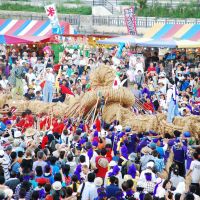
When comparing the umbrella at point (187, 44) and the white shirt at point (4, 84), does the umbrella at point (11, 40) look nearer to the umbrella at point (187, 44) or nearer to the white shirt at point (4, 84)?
the umbrella at point (187, 44)

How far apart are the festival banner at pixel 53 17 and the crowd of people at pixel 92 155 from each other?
919 centimetres

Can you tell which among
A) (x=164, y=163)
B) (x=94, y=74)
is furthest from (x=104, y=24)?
(x=164, y=163)

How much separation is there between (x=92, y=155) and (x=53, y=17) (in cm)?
1716

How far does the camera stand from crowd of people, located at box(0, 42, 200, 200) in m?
11.0

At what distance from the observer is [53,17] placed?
2955 cm

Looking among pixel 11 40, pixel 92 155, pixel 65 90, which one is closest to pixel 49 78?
pixel 65 90

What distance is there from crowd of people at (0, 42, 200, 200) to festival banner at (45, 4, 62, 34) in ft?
30.2

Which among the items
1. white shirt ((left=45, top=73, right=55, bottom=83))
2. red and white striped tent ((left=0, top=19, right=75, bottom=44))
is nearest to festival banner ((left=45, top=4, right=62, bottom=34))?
red and white striped tent ((left=0, top=19, right=75, bottom=44))

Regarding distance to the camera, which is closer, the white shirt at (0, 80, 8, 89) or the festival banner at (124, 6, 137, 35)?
the white shirt at (0, 80, 8, 89)

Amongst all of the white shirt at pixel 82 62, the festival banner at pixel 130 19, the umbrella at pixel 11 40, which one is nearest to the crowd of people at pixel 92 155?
the white shirt at pixel 82 62

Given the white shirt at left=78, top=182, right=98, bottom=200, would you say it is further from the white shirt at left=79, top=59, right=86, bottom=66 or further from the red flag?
the white shirt at left=79, top=59, right=86, bottom=66

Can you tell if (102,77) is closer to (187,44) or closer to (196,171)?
(196,171)

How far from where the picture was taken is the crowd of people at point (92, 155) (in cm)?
1103

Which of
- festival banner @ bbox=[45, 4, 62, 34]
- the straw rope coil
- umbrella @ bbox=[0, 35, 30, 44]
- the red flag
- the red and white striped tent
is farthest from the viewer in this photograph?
the red and white striped tent
